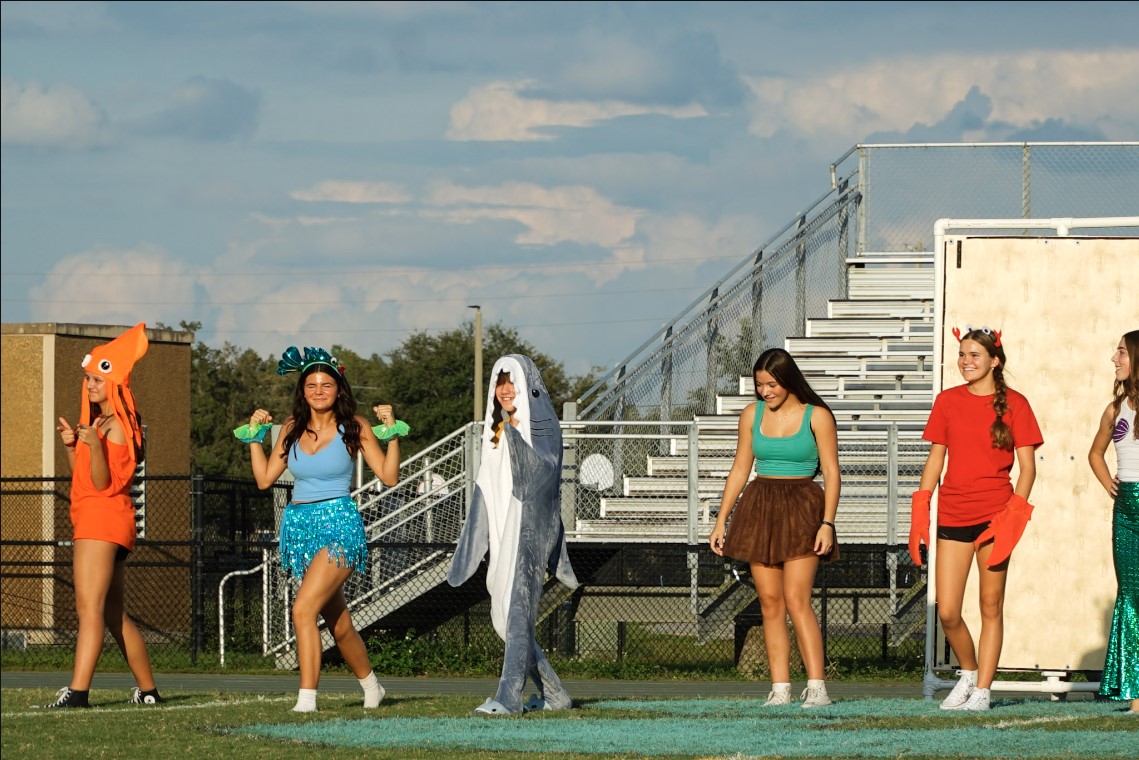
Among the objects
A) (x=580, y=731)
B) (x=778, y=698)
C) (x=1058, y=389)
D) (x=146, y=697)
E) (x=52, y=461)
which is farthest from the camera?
(x=52, y=461)

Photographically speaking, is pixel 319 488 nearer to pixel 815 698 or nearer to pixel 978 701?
pixel 815 698

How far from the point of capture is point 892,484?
1555 cm

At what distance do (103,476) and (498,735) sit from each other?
2.80m

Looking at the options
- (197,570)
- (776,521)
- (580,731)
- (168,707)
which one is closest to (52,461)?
(197,570)

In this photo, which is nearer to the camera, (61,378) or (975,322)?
(975,322)

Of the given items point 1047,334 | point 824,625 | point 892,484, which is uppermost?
point 1047,334

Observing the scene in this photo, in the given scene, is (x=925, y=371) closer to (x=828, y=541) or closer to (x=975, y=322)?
(x=975, y=322)

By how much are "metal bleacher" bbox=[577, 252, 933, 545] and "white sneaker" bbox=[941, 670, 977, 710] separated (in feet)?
20.8

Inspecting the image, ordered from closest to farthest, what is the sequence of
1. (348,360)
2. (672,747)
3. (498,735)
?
(672,747)
(498,735)
(348,360)

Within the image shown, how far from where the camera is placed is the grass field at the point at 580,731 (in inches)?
286

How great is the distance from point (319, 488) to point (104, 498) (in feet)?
4.10

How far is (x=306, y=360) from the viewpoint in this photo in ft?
30.7

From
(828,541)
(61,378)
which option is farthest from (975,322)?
(61,378)

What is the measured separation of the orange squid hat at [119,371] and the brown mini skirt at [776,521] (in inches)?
132
